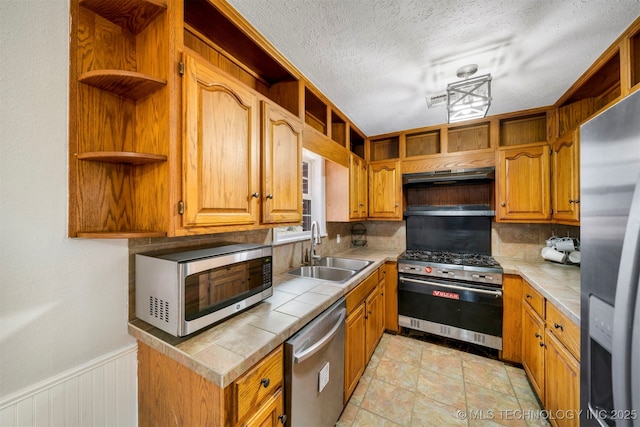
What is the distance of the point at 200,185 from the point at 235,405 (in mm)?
877

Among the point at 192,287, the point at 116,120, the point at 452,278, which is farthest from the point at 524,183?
the point at 116,120

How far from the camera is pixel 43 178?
0.93 m

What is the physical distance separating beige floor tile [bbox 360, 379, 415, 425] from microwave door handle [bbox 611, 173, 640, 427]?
146 cm

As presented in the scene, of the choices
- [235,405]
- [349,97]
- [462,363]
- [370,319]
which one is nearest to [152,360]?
[235,405]

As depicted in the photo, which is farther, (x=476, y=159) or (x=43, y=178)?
(x=476, y=159)

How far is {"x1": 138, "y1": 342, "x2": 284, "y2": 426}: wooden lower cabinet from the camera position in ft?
2.79

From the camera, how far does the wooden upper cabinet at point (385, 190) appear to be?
308cm

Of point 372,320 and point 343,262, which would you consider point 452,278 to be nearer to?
point 372,320

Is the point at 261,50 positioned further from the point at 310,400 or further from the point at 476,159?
the point at 476,159

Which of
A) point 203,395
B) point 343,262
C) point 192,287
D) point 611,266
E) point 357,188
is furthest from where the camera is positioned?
point 357,188

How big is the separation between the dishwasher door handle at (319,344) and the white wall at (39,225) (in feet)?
2.88

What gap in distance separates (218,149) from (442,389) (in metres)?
2.41

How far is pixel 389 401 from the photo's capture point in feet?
5.97

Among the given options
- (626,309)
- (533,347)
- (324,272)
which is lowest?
(533,347)
